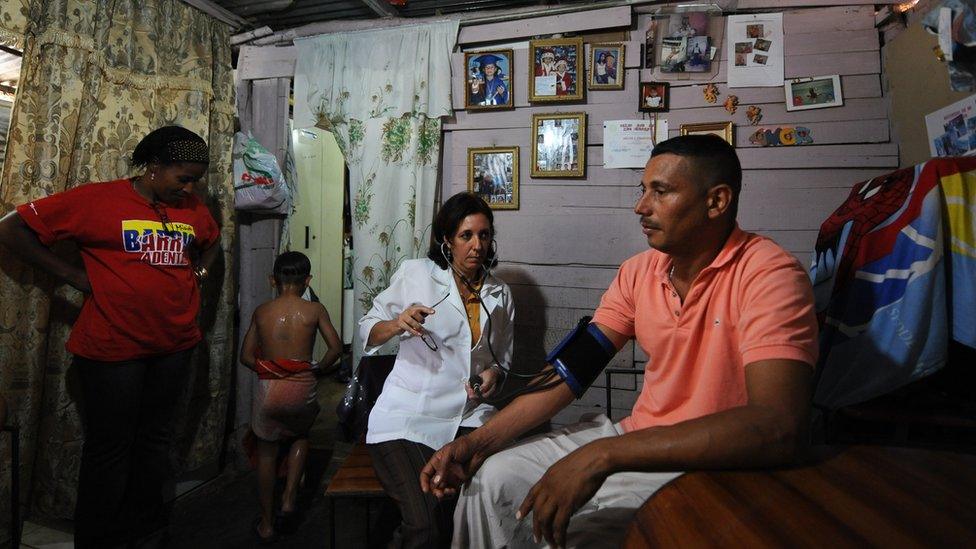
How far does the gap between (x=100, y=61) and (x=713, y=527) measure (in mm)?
3208

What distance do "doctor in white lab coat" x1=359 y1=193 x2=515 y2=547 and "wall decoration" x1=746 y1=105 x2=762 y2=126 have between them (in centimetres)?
147

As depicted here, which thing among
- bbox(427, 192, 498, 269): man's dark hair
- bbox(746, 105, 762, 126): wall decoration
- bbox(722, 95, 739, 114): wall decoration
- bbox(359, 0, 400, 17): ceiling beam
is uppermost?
bbox(359, 0, 400, 17): ceiling beam

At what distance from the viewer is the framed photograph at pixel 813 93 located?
2.37m

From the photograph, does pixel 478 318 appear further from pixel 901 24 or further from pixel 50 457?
pixel 901 24

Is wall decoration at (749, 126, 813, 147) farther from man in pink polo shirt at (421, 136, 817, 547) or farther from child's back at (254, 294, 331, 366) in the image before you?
child's back at (254, 294, 331, 366)

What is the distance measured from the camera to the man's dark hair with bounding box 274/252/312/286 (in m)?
2.59

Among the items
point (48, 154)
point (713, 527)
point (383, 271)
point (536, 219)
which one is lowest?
point (713, 527)

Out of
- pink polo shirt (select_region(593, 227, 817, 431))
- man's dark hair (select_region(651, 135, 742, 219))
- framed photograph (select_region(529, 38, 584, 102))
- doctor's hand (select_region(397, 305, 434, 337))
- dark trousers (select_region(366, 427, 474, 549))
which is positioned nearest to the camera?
pink polo shirt (select_region(593, 227, 817, 431))

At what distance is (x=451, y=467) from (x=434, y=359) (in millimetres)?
740

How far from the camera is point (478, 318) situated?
2.11 meters

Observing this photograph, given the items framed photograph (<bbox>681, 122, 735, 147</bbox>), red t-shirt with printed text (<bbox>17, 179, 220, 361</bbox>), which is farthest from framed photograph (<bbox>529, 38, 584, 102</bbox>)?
red t-shirt with printed text (<bbox>17, 179, 220, 361</bbox>)

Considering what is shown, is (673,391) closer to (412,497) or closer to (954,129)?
(412,497)

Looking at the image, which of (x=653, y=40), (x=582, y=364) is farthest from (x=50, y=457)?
(x=653, y=40)

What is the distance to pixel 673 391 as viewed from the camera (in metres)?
1.35
